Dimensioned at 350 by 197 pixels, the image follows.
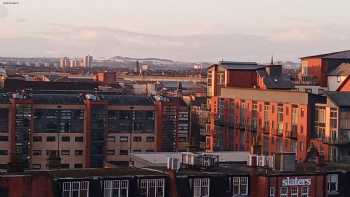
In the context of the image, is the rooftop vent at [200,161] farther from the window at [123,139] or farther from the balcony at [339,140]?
the window at [123,139]

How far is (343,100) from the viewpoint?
7238 cm

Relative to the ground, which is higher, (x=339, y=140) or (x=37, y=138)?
(x=339, y=140)

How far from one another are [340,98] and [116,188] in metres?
38.8

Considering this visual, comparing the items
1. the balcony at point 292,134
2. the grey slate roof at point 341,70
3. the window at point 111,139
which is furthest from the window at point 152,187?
the window at point 111,139

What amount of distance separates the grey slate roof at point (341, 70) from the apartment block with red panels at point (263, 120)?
8647 millimetres

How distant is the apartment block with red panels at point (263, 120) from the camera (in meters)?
77.2

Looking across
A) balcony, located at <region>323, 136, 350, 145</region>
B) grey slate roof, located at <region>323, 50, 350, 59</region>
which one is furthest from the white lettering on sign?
grey slate roof, located at <region>323, 50, 350, 59</region>

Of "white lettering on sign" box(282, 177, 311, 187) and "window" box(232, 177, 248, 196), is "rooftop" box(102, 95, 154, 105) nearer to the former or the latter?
"white lettering on sign" box(282, 177, 311, 187)

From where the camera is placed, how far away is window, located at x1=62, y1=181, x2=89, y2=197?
3738cm

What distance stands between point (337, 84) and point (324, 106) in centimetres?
1482

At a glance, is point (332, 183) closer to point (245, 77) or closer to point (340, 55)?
point (340, 55)

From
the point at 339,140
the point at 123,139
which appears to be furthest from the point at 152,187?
the point at 123,139

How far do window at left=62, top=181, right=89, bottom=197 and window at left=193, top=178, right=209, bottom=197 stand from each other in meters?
5.67

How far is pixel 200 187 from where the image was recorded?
40.2m
